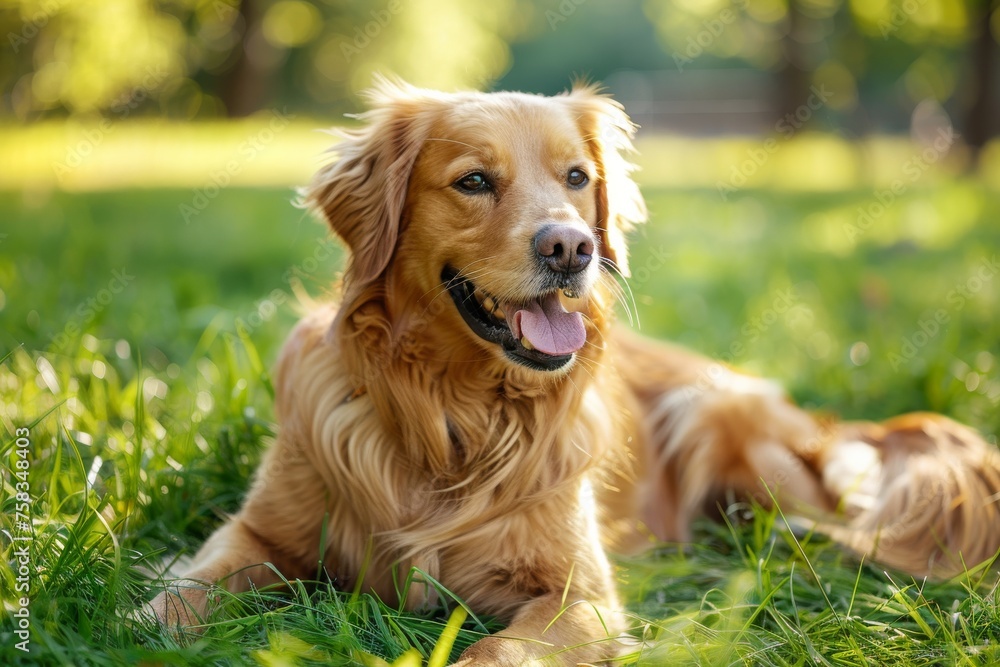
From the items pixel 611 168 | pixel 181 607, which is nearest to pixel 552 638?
pixel 181 607

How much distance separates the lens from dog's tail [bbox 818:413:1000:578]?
315cm

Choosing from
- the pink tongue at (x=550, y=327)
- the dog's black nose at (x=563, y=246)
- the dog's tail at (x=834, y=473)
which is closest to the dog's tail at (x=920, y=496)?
the dog's tail at (x=834, y=473)

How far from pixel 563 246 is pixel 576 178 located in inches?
17.8

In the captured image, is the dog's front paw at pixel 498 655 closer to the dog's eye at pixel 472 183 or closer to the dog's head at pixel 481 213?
Result: the dog's head at pixel 481 213

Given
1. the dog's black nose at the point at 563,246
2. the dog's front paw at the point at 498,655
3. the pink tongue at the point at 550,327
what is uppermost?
the dog's black nose at the point at 563,246

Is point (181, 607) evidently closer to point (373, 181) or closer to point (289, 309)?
point (373, 181)

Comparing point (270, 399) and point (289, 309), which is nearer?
point (270, 399)

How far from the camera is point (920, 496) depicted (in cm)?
328

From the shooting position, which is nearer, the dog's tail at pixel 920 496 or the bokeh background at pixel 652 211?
the dog's tail at pixel 920 496

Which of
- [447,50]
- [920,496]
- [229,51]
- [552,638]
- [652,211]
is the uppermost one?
[552,638]

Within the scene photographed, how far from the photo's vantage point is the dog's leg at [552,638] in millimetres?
2197

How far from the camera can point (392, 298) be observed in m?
2.72

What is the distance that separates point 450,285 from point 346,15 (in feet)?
86.2

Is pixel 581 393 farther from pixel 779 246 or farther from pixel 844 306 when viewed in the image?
pixel 779 246
